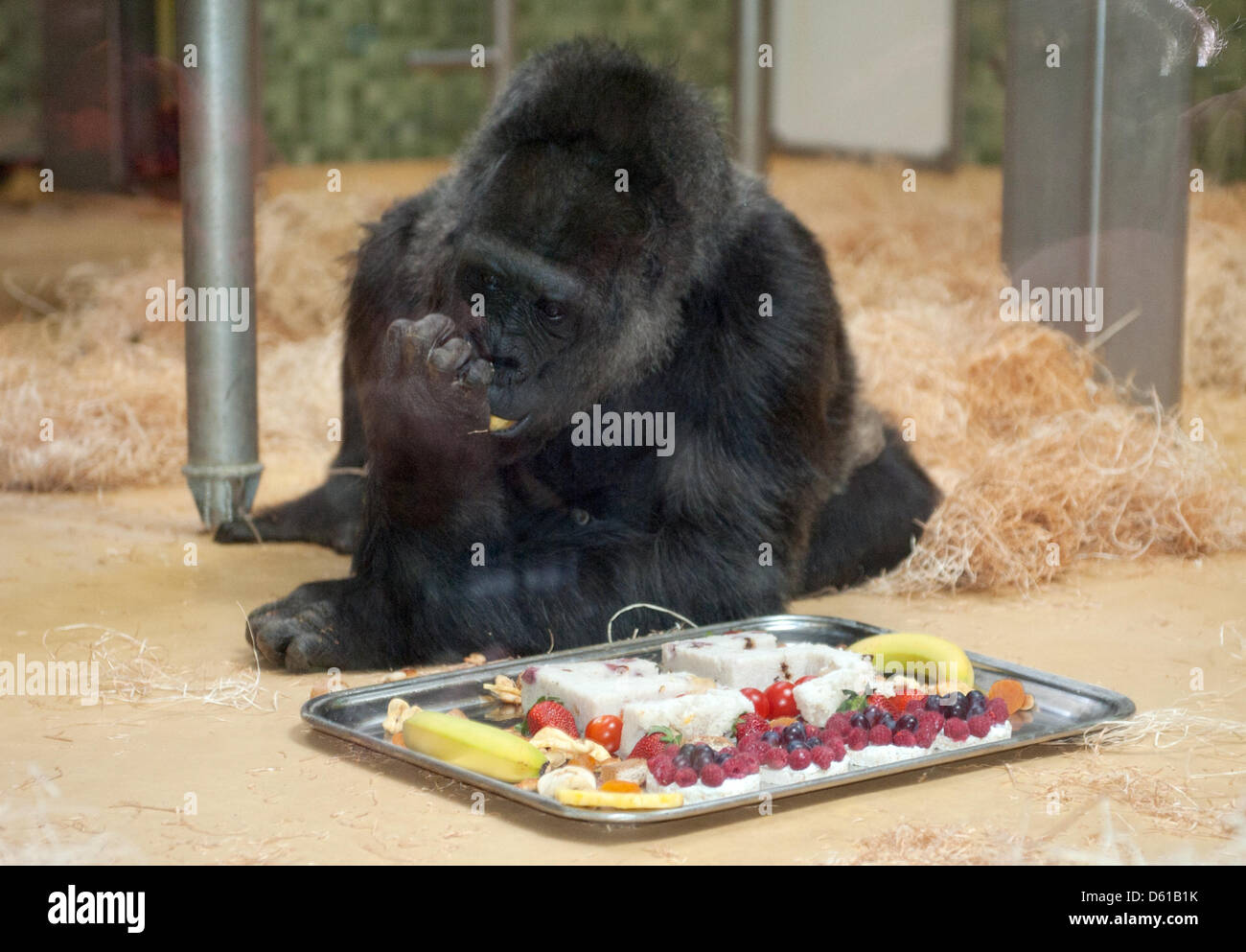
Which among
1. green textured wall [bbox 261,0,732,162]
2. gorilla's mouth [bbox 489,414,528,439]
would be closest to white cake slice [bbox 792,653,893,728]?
gorilla's mouth [bbox 489,414,528,439]

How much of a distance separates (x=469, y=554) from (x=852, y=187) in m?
5.86

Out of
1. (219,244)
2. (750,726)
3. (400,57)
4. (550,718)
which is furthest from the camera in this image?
(400,57)

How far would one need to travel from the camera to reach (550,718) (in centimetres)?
A: 290

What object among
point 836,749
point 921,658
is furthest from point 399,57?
point 836,749

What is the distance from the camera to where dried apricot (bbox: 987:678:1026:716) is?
3.09m

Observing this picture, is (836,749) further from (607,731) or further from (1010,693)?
(1010,693)

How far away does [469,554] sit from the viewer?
3654 millimetres

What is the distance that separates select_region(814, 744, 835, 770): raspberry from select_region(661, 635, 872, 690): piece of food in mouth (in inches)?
15.5

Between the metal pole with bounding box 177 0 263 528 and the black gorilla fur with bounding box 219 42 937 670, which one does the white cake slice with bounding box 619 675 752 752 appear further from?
the metal pole with bounding box 177 0 263 528

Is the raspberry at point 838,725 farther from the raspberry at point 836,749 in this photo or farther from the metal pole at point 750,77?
the metal pole at point 750,77

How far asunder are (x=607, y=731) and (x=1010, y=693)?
2.76ft

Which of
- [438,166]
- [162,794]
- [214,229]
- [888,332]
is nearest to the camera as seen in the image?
[162,794]

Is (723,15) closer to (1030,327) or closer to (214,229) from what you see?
(1030,327)

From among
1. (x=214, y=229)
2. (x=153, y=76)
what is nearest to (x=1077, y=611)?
(x=214, y=229)
